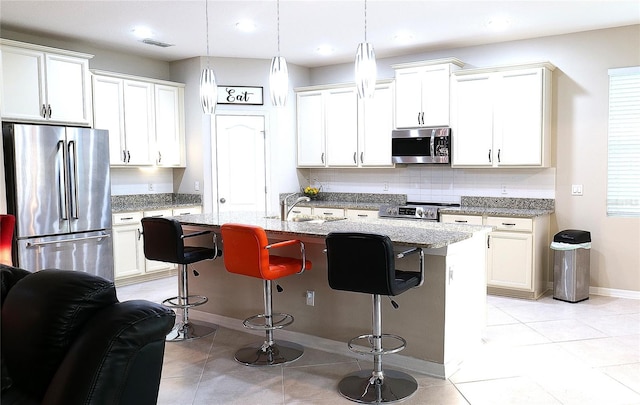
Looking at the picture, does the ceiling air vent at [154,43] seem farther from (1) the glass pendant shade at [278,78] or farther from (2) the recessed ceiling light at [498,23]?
(2) the recessed ceiling light at [498,23]

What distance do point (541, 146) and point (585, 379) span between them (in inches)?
109

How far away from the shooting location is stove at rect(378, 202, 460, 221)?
19.4 feet

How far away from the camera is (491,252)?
5527mm

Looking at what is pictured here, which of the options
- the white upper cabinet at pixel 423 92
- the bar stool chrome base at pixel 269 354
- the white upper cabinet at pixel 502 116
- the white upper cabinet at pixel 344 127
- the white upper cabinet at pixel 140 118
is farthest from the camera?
the white upper cabinet at pixel 344 127

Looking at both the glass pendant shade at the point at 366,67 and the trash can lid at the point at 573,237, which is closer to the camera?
the glass pendant shade at the point at 366,67

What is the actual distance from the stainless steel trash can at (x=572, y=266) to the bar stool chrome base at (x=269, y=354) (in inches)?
114

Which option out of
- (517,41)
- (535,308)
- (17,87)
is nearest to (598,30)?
(517,41)

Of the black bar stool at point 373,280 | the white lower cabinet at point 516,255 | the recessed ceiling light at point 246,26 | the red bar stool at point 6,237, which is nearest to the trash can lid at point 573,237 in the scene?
the white lower cabinet at point 516,255

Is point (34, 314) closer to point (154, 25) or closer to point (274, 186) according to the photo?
point (154, 25)

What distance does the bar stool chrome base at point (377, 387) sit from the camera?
3129mm

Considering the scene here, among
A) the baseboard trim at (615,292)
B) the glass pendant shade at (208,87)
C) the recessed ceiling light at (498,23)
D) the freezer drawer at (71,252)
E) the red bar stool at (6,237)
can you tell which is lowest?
the baseboard trim at (615,292)

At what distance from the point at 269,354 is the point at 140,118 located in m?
3.89

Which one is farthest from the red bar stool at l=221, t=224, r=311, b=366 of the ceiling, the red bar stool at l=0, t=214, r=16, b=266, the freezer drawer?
the freezer drawer

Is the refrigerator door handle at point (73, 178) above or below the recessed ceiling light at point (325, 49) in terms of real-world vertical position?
below
